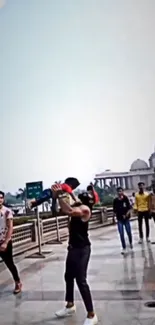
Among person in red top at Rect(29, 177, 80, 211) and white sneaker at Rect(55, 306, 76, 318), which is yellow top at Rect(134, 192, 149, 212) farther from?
person in red top at Rect(29, 177, 80, 211)

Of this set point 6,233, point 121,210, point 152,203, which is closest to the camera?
point 6,233

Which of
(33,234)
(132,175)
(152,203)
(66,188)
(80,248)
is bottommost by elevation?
(33,234)

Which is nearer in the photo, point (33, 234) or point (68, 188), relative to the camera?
point (68, 188)

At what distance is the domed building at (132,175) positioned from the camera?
249ft

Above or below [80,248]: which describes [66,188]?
above

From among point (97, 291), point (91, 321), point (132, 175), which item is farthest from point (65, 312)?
point (132, 175)

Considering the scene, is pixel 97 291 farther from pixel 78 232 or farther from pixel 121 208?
pixel 121 208

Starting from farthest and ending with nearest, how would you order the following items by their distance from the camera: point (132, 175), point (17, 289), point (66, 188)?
point (132, 175), point (17, 289), point (66, 188)

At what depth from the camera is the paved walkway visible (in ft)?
15.9

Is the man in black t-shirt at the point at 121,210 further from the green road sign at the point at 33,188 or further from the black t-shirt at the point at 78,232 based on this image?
the black t-shirt at the point at 78,232

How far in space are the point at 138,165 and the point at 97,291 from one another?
77.1m

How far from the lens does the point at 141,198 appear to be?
10.9 m

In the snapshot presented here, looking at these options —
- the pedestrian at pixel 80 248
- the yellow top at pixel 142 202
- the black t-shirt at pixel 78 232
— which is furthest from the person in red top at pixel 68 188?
the yellow top at pixel 142 202

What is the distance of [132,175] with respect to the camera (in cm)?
7731
